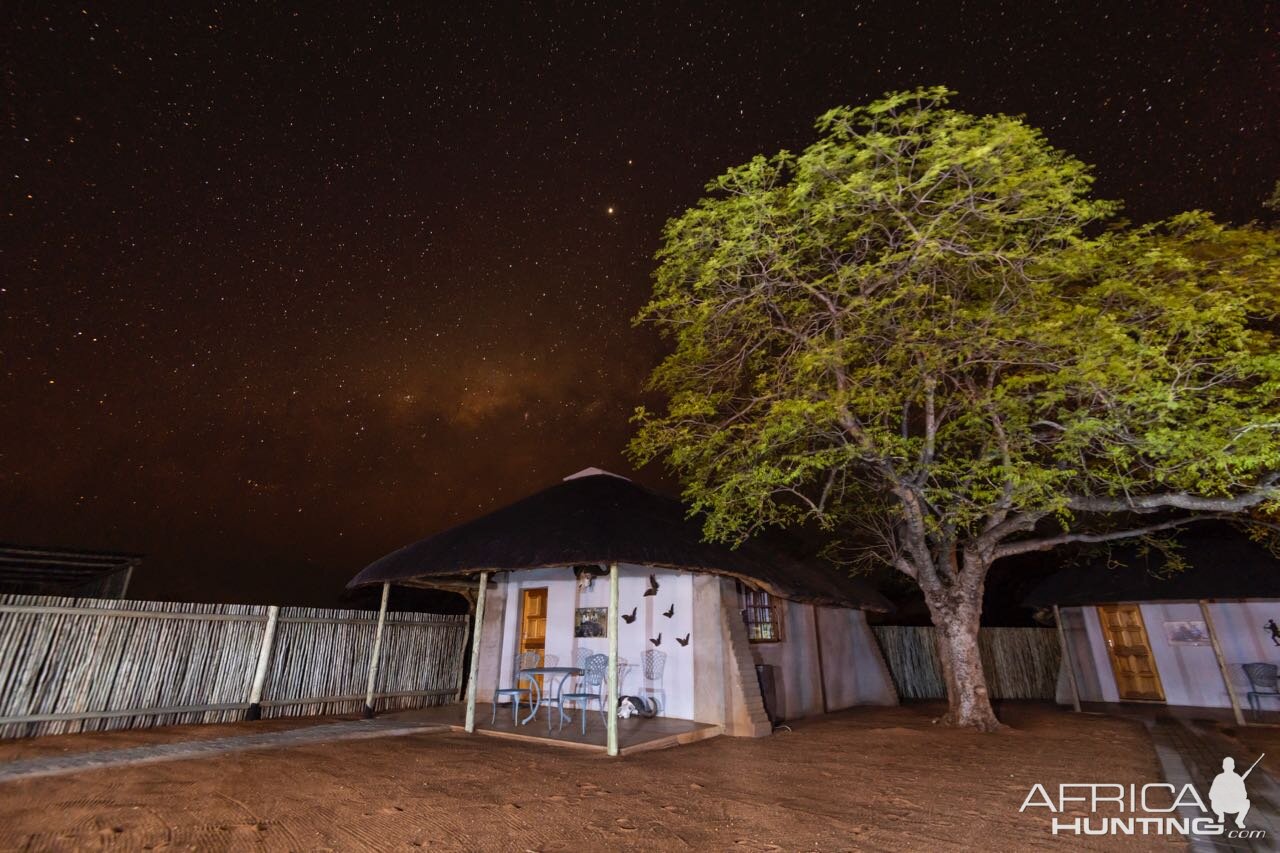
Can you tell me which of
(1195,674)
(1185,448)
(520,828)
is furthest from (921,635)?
(520,828)

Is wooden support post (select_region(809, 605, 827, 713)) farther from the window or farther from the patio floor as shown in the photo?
the patio floor

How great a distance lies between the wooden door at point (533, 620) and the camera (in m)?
11.7

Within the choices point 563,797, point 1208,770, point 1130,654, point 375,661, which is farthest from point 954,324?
point 375,661

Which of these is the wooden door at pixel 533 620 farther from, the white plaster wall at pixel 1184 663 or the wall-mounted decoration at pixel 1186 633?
the wall-mounted decoration at pixel 1186 633

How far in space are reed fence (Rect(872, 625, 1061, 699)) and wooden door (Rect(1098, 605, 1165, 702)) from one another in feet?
6.73

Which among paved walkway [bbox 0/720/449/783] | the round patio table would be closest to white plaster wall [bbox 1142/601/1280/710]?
the round patio table

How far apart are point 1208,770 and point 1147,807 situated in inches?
97.3

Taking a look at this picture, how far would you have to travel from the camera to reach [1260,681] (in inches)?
440

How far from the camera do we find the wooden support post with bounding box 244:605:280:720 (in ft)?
31.9

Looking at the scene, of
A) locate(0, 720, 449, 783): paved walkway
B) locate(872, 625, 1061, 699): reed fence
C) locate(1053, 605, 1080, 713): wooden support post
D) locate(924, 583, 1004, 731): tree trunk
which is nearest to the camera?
locate(0, 720, 449, 783): paved walkway

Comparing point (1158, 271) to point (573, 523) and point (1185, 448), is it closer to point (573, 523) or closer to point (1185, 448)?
point (1185, 448)

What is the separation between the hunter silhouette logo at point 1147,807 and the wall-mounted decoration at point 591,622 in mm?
6922

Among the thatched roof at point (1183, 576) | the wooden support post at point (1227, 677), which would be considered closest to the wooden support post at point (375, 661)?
the thatched roof at point (1183, 576)

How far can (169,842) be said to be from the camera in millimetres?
3834
